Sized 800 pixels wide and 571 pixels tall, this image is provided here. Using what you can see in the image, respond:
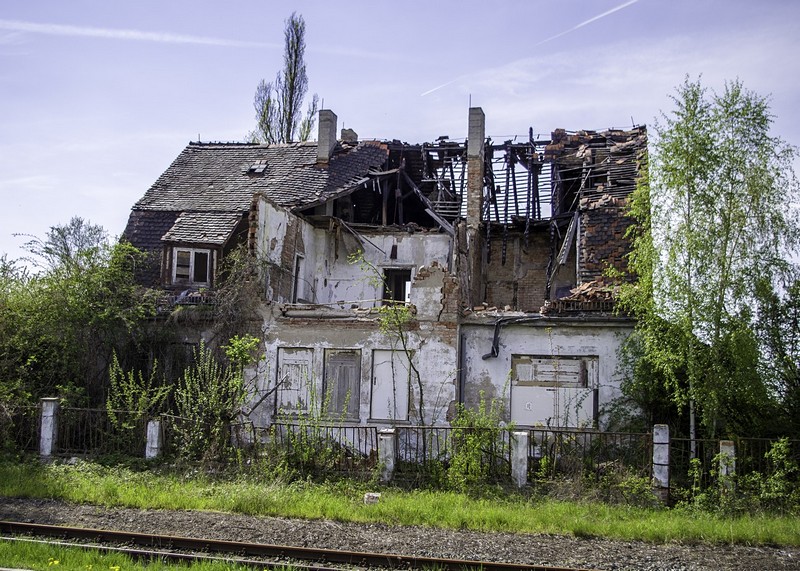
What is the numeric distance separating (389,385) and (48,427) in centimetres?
725

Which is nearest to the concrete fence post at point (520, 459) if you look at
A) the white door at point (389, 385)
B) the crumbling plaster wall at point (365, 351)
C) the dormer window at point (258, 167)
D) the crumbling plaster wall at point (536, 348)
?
the crumbling plaster wall at point (536, 348)

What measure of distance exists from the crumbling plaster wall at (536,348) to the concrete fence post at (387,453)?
3.21 m

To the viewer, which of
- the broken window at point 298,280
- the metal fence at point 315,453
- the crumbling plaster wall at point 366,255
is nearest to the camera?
the metal fence at point 315,453

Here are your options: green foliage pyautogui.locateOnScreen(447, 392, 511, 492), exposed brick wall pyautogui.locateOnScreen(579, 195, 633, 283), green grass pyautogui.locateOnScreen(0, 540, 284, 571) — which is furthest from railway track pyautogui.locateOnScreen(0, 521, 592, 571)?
exposed brick wall pyautogui.locateOnScreen(579, 195, 633, 283)

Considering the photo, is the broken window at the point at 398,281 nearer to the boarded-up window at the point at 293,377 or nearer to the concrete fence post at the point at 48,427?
the boarded-up window at the point at 293,377

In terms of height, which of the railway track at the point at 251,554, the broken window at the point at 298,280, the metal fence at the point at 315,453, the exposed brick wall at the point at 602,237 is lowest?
the railway track at the point at 251,554

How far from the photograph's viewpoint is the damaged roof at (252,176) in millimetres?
23562

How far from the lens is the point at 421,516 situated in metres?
11.5

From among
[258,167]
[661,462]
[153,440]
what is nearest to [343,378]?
[153,440]

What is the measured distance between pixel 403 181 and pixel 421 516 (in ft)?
53.1

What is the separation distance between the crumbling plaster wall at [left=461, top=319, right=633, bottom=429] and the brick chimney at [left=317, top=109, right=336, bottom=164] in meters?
10.4

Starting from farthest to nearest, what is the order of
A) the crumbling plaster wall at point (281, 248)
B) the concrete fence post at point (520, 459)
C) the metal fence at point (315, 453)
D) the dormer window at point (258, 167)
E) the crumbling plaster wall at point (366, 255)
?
the dormer window at point (258, 167) → the crumbling plaster wall at point (366, 255) → the crumbling plaster wall at point (281, 248) → the metal fence at point (315, 453) → the concrete fence post at point (520, 459)

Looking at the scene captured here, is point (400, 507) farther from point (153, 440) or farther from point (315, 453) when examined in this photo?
point (153, 440)

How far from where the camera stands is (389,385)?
17.5 meters
